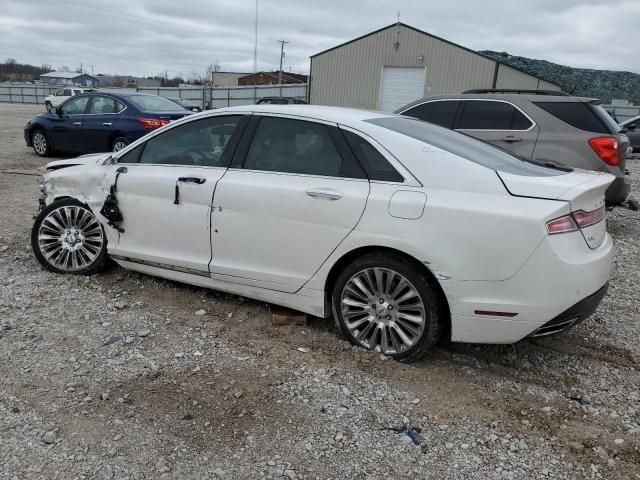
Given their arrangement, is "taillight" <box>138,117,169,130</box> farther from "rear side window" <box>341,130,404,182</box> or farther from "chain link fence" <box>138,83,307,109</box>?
"chain link fence" <box>138,83,307,109</box>

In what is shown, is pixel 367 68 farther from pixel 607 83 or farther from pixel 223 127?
pixel 223 127

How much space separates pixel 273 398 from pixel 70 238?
2.72 metres

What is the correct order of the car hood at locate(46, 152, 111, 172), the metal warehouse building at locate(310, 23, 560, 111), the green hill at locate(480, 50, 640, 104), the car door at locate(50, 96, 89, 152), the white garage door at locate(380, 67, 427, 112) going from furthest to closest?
the green hill at locate(480, 50, 640, 104), the white garage door at locate(380, 67, 427, 112), the metal warehouse building at locate(310, 23, 560, 111), the car door at locate(50, 96, 89, 152), the car hood at locate(46, 152, 111, 172)

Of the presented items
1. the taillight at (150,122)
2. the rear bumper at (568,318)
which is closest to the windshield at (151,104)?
the taillight at (150,122)

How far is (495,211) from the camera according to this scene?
3.04m

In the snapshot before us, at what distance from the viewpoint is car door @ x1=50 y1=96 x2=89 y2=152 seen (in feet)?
38.0

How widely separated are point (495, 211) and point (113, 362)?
8.10 feet

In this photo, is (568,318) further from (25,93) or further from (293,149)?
(25,93)

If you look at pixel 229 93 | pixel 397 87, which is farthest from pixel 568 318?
pixel 229 93

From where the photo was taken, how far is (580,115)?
6.70m

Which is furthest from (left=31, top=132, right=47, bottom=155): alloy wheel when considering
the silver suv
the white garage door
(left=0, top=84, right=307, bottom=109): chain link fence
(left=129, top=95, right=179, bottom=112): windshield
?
(left=0, top=84, right=307, bottom=109): chain link fence

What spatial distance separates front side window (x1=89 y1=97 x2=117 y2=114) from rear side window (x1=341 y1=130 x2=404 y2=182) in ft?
29.0

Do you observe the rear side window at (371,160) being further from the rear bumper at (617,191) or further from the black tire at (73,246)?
the rear bumper at (617,191)

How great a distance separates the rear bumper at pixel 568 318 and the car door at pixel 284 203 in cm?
125
